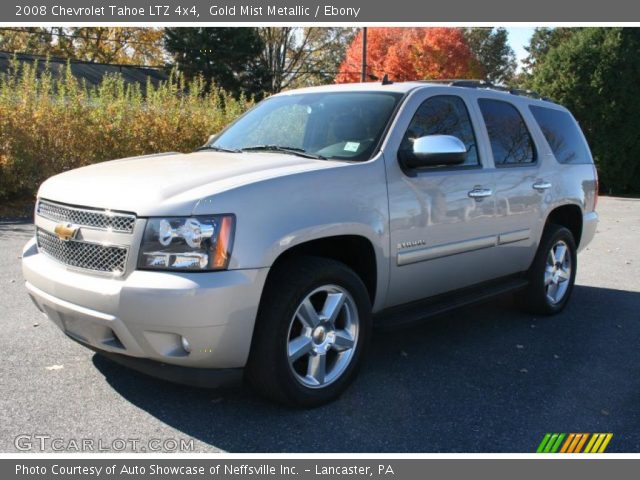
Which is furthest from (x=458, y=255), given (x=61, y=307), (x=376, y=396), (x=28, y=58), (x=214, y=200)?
(x=28, y=58)

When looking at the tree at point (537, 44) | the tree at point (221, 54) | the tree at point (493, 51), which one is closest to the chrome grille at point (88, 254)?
the tree at point (221, 54)

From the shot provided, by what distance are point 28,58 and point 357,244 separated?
2684 centimetres

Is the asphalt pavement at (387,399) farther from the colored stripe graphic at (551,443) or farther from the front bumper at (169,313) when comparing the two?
the front bumper at (169,313)

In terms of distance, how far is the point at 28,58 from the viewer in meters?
26.2

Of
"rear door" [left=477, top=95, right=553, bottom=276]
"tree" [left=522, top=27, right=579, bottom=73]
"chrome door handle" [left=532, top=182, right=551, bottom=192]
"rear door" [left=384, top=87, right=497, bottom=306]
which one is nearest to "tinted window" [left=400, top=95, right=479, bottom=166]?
"rear door" [left=384, top=87, right=497, bottom=306]

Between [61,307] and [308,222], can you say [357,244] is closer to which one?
[308,222]

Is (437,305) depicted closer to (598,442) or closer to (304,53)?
(598,442)

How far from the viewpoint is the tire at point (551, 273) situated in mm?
5457

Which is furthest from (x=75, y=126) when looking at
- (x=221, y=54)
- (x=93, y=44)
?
(x=93, y=44)

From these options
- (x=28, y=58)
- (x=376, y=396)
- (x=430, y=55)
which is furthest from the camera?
(x=430, y=55)

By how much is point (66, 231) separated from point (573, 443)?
297cm

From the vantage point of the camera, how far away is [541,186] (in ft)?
17.2

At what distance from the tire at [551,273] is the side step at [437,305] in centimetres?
36

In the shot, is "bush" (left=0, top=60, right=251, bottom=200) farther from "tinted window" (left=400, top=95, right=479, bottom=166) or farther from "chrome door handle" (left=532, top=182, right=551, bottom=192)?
"chrome door handle" (left=532, top=182, right=551, bottom=192)
